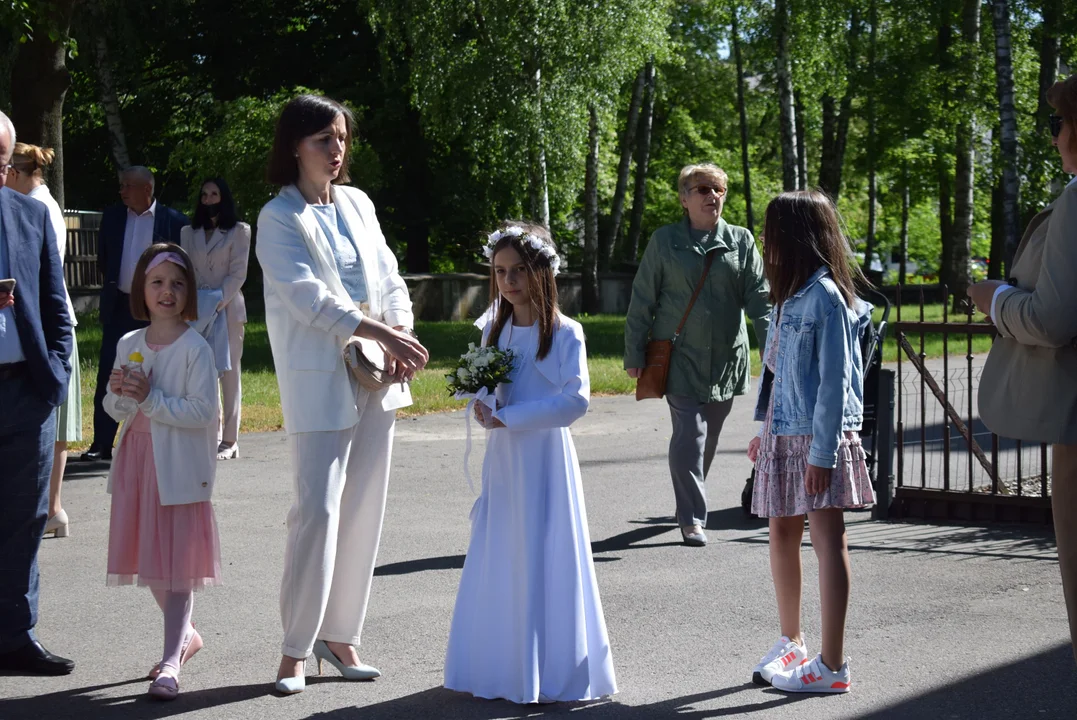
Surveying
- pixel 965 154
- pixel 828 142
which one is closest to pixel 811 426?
pixel 965 154

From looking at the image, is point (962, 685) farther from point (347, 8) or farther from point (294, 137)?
point (347, 8)

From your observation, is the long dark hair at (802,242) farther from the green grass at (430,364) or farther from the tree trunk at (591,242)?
the tree trunk at (591,242)

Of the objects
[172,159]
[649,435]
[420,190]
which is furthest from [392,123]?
[649,435]

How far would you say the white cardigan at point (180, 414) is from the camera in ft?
16.8

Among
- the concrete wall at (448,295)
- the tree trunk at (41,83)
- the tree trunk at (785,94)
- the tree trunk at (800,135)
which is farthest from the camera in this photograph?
the tree trunk at (800,135)

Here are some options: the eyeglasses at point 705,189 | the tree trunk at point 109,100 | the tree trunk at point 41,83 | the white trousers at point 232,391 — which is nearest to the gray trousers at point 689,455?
the eyeglasses at point 705,189

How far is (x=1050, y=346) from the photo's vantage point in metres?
4.28

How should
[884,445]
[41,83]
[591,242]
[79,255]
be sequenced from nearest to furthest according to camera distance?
[884,445] → [41,83] → [79,255] → [591,242]

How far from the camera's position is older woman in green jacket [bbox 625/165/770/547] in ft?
25.5

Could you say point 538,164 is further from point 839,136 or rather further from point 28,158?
point 28,158

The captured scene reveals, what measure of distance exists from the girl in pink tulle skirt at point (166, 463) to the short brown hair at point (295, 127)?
645mm

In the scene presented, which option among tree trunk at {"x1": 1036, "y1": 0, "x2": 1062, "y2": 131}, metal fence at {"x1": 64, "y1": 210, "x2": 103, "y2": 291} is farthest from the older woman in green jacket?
metal fence at {"x1": 64, "y1": 210, "x2": 103, "y2": 291}

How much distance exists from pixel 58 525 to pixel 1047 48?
2686cm

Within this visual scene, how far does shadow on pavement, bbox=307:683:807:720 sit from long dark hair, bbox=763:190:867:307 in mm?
1581
